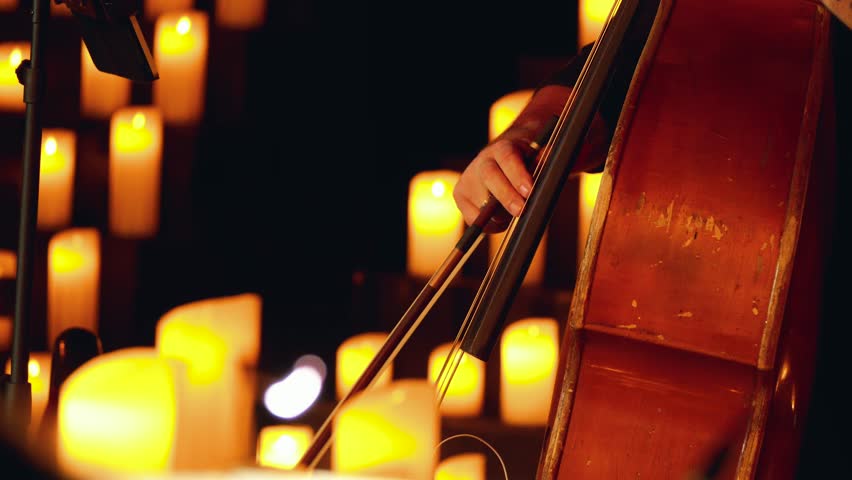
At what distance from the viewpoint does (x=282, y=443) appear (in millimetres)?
1455

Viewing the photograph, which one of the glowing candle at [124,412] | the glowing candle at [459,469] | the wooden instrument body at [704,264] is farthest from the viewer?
the glowing candle at [459,469]

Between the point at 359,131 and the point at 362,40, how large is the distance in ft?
0.55

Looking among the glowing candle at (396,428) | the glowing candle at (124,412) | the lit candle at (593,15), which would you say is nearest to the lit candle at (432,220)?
the lit candle at (593,15)

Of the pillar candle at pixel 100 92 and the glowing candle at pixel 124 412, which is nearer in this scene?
the glowing candle at pixel 124 412

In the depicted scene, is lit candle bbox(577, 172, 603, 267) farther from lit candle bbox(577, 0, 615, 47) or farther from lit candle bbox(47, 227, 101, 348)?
lit candle bbox(47, 227, 101, 348)

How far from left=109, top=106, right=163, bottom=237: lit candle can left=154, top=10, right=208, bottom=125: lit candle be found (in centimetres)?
3

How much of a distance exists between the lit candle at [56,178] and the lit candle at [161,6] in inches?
9.7

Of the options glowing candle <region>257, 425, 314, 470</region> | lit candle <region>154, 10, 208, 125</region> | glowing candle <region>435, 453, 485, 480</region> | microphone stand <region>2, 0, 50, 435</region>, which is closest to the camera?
microphone stand <region>2, 0, 50, 435</region>

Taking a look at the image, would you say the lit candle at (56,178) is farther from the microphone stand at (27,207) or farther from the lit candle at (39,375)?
the microphone stand at (27,207)

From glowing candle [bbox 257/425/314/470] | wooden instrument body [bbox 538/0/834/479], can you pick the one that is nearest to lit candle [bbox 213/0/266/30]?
glowing candle [bbox 257/425/314/470]

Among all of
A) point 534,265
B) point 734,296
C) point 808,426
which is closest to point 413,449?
point 734,296

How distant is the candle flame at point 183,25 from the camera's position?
5.02 ft

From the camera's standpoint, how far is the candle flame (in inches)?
60.3

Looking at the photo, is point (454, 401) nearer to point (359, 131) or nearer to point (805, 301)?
point (359, 131)
